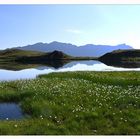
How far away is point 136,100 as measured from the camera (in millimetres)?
21625

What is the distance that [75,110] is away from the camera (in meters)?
19.7

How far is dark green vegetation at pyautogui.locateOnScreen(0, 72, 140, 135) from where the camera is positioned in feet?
54.6

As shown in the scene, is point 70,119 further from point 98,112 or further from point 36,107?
point 36,107

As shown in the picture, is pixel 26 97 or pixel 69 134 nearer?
pixel 69 134

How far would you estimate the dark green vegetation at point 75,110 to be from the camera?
656 inches
